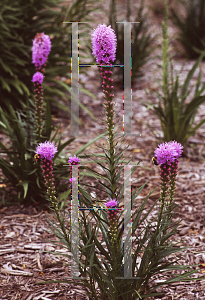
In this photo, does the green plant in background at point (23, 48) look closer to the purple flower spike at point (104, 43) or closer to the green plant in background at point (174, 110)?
the green plant in background at point (174, 110)

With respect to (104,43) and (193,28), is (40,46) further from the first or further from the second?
(193,28)

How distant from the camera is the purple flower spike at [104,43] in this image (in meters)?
1.24

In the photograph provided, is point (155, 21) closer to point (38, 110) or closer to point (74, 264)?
point (38, 110)

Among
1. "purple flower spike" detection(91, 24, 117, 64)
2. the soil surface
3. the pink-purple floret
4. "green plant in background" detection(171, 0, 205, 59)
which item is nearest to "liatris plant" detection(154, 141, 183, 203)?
the pink-purple floret

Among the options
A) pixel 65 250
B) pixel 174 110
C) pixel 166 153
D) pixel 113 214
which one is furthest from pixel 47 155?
pixel 174 110

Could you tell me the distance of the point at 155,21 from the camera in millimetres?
7445

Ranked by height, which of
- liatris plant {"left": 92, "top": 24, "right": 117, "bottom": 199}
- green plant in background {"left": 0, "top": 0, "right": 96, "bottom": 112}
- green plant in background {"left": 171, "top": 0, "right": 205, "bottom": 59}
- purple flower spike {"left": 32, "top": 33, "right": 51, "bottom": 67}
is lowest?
liatris plant {"left": 92, "top": 24, "right": 117, "bottom": 199}

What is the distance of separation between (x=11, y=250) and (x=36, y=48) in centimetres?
125

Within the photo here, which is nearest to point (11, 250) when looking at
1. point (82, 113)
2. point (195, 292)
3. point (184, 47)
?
point (195, 292)

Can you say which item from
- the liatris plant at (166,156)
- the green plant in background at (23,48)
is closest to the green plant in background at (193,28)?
the green plant in background at (23,48)

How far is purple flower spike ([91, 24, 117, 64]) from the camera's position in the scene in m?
1.24

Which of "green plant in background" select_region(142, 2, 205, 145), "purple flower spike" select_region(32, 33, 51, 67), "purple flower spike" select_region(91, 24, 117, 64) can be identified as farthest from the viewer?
"green plant in background" select_region(142, 2, 205, 145)

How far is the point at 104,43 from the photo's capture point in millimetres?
1252

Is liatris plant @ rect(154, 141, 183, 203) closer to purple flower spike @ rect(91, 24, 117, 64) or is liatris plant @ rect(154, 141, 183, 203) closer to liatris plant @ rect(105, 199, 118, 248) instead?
liatris plant @ rect(105, 199, 118, 248)
